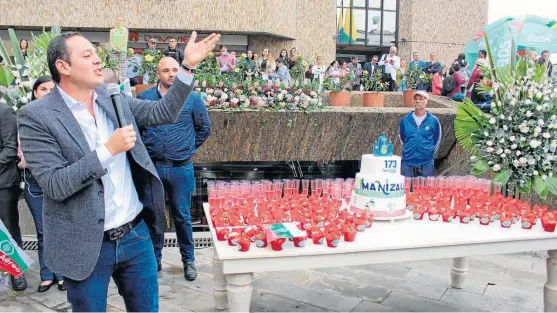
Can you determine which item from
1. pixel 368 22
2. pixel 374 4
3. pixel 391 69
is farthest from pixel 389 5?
pixel 391 69

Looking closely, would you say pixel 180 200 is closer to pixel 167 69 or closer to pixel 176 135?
pixel 176 135

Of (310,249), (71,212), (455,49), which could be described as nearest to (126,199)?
(71,212)

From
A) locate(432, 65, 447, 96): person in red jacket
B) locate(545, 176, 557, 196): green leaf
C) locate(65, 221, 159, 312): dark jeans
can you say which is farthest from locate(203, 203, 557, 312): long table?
locate(432, 65, 447, 96): person in red jacket

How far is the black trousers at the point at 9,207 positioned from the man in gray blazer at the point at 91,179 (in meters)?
2.44

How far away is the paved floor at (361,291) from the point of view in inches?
147

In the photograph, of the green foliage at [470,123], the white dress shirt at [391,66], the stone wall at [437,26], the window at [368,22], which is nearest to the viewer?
the green foliage at [470,123]

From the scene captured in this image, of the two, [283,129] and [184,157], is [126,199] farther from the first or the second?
[283,129]

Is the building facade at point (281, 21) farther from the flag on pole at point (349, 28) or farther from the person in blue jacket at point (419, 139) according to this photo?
the person in blue jacket at point (419, 139)

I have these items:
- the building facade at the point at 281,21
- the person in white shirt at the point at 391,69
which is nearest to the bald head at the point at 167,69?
the person in white shirt at the point at 391,69

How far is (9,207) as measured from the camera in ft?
13.6

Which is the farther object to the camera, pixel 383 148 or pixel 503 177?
pixel 503 177

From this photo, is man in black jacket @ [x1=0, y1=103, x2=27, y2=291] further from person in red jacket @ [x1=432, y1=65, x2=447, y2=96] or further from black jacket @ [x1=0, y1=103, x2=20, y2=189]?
person in red jacket @ [x1=432, y1=65, x2=447, y2=96]

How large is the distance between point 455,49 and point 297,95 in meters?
19.8

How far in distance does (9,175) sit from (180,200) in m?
1.40
